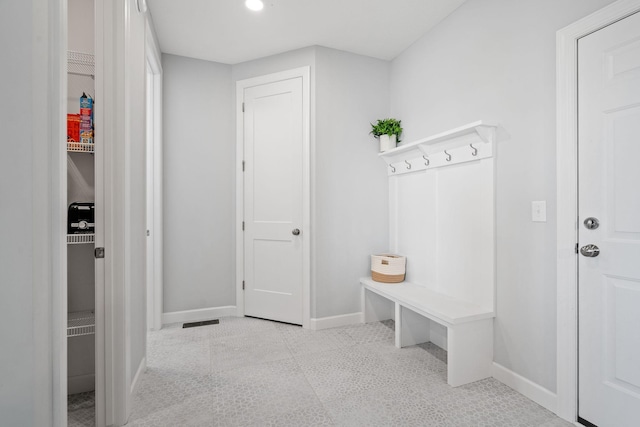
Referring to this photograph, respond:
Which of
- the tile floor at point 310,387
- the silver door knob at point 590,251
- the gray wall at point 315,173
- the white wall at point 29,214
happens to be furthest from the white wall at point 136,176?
the silver door knob at point 590,251

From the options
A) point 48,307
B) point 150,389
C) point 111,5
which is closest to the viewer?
point 48,307

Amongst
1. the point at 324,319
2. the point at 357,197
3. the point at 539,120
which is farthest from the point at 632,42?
the point at 324,319

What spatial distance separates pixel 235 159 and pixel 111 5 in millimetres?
1794

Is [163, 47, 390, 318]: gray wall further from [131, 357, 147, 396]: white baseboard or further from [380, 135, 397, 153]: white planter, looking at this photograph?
[131, 357, 147, 396]: white baseboard

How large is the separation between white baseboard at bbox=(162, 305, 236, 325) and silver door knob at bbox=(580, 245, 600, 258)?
2.93 metres

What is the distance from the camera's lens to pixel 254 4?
233 centimetres

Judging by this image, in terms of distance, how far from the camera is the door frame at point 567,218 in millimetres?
1600

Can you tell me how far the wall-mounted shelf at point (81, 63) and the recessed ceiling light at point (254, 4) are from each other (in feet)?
3.86

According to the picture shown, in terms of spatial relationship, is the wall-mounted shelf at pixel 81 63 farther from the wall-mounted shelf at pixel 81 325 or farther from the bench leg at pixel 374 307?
the bench leg at pixel 374 307

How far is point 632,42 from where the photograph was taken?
4.57 ft

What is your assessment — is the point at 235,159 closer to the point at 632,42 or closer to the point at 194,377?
the point at 194,377

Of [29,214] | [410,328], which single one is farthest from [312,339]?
[29,214]

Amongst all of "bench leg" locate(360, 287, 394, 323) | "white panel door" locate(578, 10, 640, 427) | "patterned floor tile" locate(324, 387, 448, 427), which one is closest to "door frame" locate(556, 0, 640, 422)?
"white panel door" locate(578, 10, 640, 427)

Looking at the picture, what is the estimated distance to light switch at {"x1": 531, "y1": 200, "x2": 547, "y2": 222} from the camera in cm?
175
